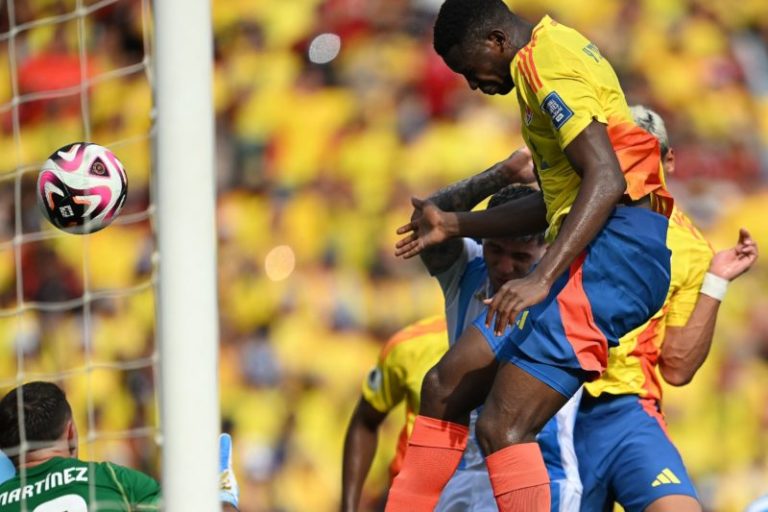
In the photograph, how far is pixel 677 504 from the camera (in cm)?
365

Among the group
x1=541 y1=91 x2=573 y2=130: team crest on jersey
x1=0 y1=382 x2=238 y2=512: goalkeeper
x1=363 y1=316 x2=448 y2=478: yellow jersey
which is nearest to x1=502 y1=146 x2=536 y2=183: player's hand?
x1=363 y1=316 x2=448 y2=478: yellow jersey

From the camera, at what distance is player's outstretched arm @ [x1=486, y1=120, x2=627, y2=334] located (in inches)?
112

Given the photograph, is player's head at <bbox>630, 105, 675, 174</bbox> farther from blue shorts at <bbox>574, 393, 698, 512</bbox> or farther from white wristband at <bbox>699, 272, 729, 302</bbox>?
blue shorts at <bbox>574, 393, 698, 512</bbox>

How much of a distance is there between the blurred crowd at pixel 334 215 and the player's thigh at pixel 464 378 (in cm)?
A: 271

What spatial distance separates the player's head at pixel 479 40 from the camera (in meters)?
3.10

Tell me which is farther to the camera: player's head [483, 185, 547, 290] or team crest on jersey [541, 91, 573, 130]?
player's head [483, 185, 547, 290]

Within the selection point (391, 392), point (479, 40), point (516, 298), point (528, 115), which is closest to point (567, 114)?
point (528, 115)

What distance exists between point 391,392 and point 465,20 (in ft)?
6.42

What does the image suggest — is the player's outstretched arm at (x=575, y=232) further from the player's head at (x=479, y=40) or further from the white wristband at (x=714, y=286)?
the white wristband at (x=714, y=286)

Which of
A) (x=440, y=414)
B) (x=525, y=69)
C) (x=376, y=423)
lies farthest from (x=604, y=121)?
(x=376, y=423)

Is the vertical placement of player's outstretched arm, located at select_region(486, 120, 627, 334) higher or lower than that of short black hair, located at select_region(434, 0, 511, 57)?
lower

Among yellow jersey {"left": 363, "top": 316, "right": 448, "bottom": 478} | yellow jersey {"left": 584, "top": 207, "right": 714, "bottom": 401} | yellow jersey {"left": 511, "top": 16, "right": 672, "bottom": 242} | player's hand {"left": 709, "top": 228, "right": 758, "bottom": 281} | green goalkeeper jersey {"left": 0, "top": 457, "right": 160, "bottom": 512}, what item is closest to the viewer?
yellow jersey {"left": 511, "top": 16, "right": 672, "bottom": 242}

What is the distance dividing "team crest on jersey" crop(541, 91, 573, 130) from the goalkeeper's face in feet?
0.64

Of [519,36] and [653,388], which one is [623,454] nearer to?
[653,388]
